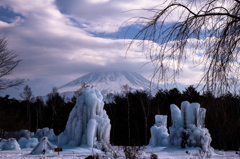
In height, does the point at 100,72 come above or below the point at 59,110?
above

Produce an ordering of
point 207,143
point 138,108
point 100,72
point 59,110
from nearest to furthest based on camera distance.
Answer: point 207,143
point 138,108
point 59,110
point 100,72

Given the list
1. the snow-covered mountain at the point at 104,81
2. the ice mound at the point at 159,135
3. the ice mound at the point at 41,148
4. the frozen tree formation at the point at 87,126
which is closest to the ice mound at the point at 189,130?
the ice mound at the point at 159,135

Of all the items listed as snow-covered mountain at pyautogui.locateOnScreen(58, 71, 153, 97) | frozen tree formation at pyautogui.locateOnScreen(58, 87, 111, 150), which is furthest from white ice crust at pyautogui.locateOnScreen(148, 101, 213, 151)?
snow-covered mountain at pyautogui.locateOnScreen(58, 71, 153, 97)

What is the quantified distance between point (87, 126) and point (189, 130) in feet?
23.0

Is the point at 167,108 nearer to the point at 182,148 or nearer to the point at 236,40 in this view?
the point at 182,148

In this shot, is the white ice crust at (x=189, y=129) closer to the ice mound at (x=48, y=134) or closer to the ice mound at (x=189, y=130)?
the ice mound at (x=189, y=130)

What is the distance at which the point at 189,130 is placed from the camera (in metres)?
16.4

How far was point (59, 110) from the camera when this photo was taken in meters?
34.3

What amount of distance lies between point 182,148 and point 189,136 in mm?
925

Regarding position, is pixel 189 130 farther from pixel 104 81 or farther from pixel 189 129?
pixel 104 81

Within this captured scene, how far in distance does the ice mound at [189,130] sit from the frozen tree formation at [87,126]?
4.86 metres

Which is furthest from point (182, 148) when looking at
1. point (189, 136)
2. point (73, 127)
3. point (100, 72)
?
point (100, 72)

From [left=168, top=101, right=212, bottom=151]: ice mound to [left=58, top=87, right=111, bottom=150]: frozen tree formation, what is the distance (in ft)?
16.0

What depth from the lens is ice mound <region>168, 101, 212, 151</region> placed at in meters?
16.0
